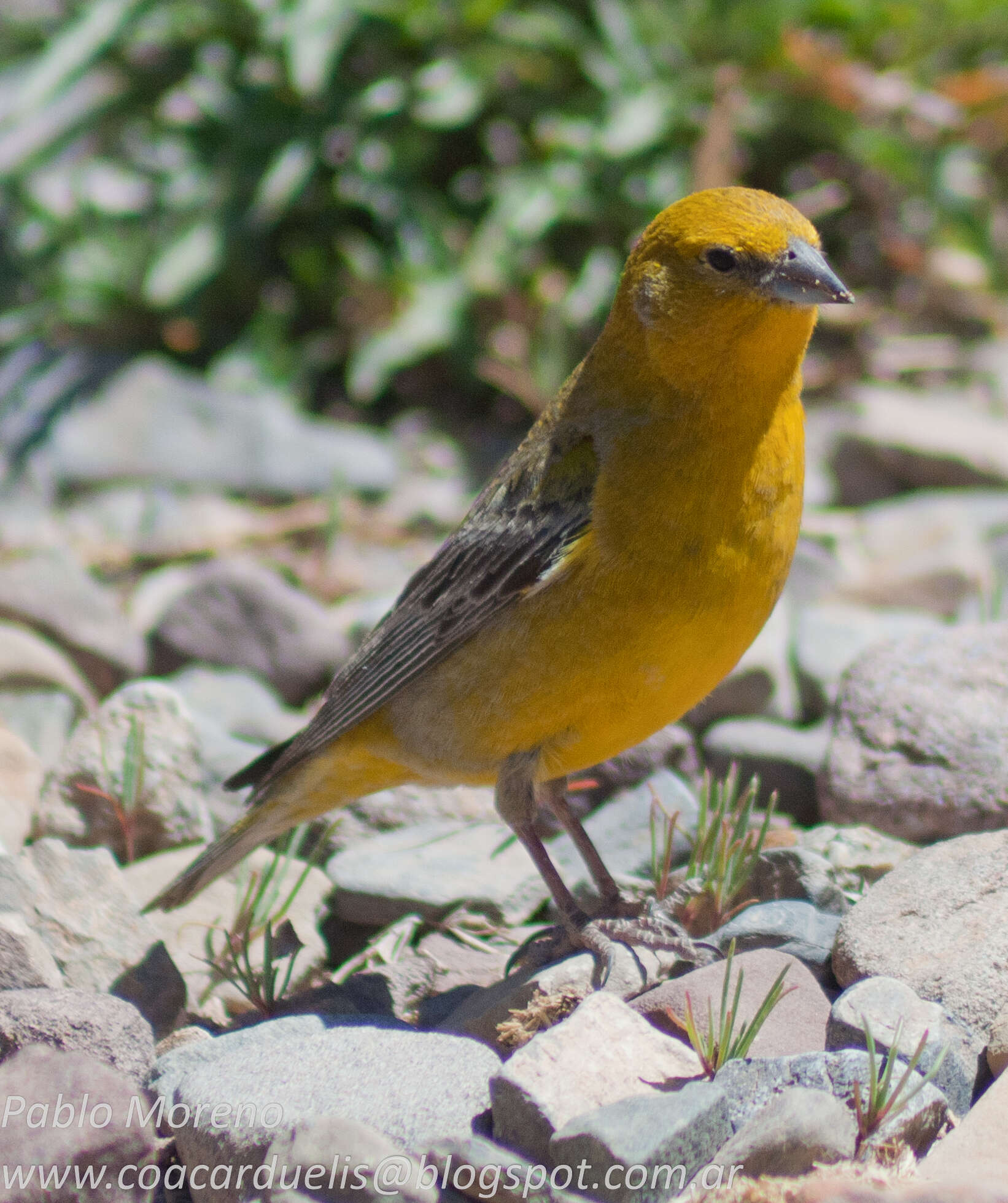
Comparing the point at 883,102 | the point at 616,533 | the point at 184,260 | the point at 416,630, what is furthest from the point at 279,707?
the point at 883,102

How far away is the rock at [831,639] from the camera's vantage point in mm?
5133

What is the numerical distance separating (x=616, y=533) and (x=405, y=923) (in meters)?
1.25

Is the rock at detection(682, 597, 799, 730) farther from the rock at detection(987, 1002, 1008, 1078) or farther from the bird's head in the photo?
the rock at detection(987, 1002, 1008, 1078)

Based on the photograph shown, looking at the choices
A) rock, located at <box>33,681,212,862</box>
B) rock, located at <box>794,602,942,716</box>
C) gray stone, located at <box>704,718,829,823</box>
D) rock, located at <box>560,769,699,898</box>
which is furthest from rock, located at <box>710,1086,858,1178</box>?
rock, located at <box>794,602,942,716</box>

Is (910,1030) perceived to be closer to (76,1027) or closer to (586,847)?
→ (586,847)

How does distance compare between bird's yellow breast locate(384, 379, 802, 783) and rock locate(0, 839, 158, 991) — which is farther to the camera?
rock locate(0, 839, 158, 991)

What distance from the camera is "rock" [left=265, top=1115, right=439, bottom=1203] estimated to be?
2.48 metres

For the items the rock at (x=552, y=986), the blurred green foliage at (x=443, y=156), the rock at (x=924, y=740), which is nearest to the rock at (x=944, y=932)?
the rock at (x=552, y=986)

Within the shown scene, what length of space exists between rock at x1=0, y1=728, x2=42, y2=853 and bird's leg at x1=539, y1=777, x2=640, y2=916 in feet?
5.42

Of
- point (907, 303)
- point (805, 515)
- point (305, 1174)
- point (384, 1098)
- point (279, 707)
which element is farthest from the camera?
point (907, 303)

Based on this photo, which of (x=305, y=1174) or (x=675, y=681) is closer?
(x=305, y=1174)

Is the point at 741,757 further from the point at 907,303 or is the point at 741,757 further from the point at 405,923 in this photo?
the point at 907,303

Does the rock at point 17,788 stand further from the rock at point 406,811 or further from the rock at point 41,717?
the rock at point 406,811

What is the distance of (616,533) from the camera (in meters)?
3.53
